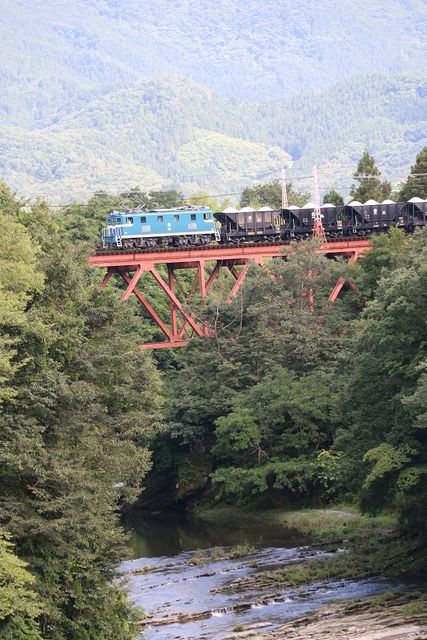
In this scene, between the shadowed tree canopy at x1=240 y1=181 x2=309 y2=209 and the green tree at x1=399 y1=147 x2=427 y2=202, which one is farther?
the shadowed tree canopy at x1=240 y1=181 x2=309 y2=209

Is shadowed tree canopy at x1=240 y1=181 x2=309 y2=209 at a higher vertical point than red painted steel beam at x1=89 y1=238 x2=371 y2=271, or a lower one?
higher

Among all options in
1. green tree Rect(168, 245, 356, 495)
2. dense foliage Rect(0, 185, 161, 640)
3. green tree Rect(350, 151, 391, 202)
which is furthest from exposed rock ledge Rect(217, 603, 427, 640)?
green tree Rect(350, 151, 391, 202)

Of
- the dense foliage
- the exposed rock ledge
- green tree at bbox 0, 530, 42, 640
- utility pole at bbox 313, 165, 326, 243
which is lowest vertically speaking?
the exposed rock ledge

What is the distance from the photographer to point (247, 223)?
3846 inches

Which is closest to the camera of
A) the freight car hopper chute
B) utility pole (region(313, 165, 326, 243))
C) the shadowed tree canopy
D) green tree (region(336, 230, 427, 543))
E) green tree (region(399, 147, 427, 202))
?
green tree (region(336, 230, 427, 543))

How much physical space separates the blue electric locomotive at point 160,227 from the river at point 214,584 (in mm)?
30382

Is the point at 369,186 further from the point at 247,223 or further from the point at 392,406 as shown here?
the point at 392,406

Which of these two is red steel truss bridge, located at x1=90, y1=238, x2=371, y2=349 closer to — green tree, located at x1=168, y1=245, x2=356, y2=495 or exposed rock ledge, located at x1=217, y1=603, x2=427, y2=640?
green tree, located at x1=168, y1=245, x2=356, y2=495

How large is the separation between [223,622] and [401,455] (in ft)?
25.5

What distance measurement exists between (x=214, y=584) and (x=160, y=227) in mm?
47534

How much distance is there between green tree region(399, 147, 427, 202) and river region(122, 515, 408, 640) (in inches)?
2032

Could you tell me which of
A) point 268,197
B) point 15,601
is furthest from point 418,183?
point 15,601

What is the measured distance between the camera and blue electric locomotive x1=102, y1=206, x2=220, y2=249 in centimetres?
9306

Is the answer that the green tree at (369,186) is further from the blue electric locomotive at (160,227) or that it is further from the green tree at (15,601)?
the green tree at (15,601)
